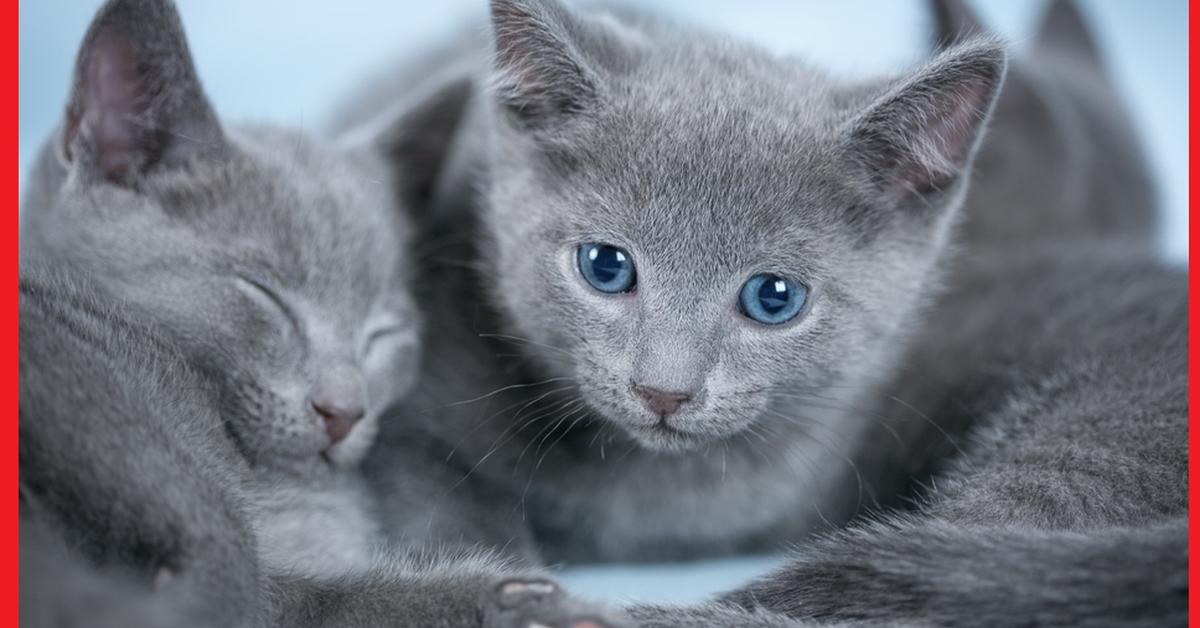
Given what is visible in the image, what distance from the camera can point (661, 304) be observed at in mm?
1422

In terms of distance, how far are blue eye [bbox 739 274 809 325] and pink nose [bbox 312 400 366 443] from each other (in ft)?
1.75

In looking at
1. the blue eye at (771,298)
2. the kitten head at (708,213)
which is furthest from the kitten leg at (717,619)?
the blue eye at (771,298)

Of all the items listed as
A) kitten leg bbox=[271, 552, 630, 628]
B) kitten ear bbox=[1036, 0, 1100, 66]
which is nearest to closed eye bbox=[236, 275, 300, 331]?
kitten leg bbox=[271, 552, 630, 628]

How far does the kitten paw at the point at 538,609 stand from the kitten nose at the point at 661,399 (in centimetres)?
27

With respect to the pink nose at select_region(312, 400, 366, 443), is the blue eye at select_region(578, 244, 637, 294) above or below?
above

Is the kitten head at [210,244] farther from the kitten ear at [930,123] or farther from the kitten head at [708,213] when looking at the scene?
the kitten ear at [930,123]

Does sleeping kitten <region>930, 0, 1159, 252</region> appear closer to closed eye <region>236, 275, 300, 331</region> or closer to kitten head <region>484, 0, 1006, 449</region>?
kitten head <region>484, 0, 1006, 449</region>

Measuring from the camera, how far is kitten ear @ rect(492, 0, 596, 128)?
1501mm

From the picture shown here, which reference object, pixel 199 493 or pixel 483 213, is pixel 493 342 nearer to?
pixel 483 213

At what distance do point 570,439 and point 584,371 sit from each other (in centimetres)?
25

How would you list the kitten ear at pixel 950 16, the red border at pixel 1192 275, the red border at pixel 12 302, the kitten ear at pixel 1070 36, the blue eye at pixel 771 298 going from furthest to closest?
the kitten ear at pixel 1070 36 < the kitten ear at pixel 950 16 < the blue eye at pixel 771 298 < the red border at pixel 1192 275 < the red border at pixel 12 302

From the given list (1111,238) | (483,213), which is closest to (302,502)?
(483,213)

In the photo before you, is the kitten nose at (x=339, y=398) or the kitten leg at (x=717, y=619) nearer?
the kitten leg at (x=717, y=619)

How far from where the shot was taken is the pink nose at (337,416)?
1.48 meters
